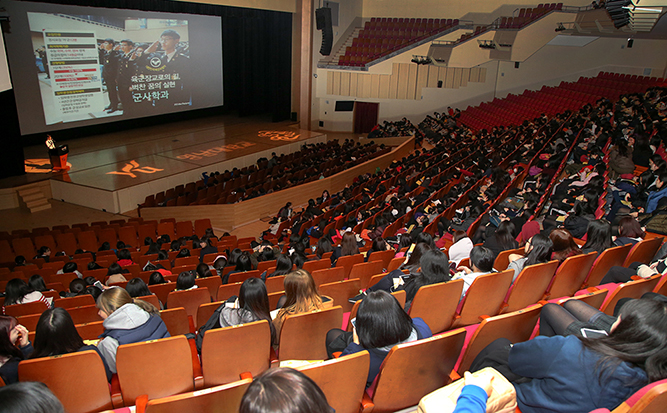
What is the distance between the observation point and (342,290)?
3.62 meters

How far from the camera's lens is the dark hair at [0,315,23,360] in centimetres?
228

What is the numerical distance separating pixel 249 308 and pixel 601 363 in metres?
1.89

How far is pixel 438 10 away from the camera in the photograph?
64.7 ft

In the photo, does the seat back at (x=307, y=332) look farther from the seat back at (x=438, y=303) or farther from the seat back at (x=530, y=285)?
the seat back at (x=530, y=285)

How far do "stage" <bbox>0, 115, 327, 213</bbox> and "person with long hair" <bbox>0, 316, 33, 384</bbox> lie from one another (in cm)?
899

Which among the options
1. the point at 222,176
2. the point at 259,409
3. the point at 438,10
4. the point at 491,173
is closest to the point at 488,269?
the point at 259,409

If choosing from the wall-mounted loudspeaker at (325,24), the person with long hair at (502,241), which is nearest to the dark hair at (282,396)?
the person with long hair at (502,241)

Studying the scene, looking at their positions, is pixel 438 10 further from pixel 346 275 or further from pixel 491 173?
pixel 346 275

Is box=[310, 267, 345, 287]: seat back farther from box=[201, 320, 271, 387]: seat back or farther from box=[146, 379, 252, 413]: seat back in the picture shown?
box=[146, 379, 252, 413]: seat back

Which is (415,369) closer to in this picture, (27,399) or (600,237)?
(27,399)

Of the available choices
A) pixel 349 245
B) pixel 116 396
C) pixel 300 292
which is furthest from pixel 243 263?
pixel 116 396

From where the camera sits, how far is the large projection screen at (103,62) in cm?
1186

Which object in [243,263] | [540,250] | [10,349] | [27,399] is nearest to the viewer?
[27,399]

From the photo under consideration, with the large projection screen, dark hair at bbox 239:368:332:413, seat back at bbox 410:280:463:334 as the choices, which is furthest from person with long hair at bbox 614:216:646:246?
the large projection screen
